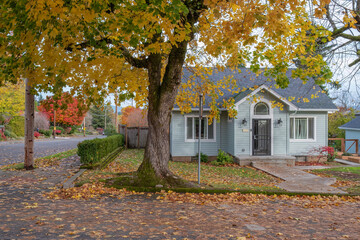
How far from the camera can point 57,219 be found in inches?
211

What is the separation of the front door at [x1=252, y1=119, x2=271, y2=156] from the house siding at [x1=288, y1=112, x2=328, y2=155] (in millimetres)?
1613

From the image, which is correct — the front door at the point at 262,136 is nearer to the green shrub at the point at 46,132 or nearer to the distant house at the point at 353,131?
the distant house at the point at 353,131

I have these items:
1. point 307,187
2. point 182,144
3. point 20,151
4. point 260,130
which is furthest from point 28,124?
point 260,130

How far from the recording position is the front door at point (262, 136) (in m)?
16.9

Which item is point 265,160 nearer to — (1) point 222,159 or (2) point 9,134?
(1) point 222,159

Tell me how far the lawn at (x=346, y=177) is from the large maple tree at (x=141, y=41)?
4147 millimetres

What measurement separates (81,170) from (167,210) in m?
6.09

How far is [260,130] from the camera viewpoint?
1720 cm

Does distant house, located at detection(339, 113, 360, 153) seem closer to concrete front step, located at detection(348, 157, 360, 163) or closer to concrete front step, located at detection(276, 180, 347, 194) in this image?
concrete front step, located at detection(348, 157, 360, 163)

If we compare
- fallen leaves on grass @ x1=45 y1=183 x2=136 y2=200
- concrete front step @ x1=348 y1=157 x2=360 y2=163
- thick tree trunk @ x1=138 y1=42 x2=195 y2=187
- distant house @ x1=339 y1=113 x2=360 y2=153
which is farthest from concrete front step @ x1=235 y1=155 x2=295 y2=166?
Answer: distant house @ x1=339 y1=113 x2=360 y2=153

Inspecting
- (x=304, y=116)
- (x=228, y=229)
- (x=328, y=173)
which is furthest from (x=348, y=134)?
(x=228, y=229)

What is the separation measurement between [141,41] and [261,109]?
10.4 meters

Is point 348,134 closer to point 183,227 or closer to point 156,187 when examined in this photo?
point 156,187

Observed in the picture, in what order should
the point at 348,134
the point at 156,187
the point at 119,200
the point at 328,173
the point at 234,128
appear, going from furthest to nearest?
the point at 348,134 < the point at 234,128 < the point at 328,173 < the point at 156,187 < the point at 119,200
